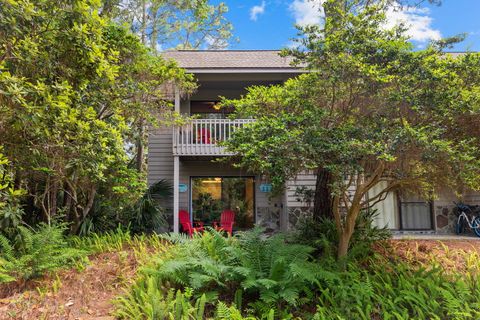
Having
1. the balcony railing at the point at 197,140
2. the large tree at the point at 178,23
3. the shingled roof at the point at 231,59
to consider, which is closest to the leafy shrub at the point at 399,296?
the balcony railing at the point at 197,140

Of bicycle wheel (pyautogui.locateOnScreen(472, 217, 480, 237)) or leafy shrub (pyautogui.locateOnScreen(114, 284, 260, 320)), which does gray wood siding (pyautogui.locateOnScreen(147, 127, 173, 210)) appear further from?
bicycle wheel (pyautogui.locateOnScreen(472, 217, 480, 237))

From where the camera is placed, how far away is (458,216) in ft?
34.7

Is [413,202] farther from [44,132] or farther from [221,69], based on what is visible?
[44,132]

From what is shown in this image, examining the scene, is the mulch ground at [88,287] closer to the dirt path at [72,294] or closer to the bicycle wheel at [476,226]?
the dirt path at [72,294]

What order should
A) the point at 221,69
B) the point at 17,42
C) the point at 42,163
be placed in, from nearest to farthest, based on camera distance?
the point at 17,42
the point at 42,163
the point at 221,69

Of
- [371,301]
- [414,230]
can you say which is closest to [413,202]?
[414,230]

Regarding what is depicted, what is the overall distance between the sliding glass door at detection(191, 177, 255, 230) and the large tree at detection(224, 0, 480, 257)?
6690mm

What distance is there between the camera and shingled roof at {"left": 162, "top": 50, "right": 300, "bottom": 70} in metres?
10.4

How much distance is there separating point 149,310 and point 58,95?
3167mm

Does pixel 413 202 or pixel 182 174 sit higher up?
pixel 182 174

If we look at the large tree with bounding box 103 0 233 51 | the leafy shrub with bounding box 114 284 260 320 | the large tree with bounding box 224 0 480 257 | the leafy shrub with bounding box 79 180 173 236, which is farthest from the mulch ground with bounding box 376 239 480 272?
the large tree with bounding box 103 0 233 51

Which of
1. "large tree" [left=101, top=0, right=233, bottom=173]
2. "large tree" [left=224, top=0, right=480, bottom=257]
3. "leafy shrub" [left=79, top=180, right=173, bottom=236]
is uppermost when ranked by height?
"large tree" [left=101, top=0, right=233, bottom=173]

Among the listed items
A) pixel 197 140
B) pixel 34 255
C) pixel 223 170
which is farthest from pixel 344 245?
pixel 223 170

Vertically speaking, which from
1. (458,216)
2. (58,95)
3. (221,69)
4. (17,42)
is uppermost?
(221,69)
